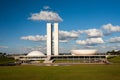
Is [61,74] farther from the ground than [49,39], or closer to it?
closer to it

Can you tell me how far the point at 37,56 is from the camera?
355 ft

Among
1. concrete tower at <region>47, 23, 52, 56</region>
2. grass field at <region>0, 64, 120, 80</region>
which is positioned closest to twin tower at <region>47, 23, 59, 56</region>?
concrete tower at <region>47, 23, 52, 56</region>

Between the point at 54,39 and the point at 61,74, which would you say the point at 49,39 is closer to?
the point at 54,39

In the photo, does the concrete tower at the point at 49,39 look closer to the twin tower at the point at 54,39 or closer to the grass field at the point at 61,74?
the twin tower at the point at 54,39

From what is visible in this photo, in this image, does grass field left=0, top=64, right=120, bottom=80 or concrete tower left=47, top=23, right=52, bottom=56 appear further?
concrete tower left=47, top=23, right=52, bottom=56

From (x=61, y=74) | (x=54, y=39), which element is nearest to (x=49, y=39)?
(x=54, y=39)

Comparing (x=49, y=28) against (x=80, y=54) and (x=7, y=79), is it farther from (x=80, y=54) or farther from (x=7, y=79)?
(x=7, y=79)

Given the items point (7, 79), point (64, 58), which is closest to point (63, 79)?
point (7, 79)

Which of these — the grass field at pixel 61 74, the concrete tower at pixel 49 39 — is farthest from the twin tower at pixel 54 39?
the grass field at pixel 61 74

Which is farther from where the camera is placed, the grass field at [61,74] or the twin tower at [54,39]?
the twin tower at [54,39]

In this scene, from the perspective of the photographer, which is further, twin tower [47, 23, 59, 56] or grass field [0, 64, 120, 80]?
twin tower [47, 23, 59, 56]

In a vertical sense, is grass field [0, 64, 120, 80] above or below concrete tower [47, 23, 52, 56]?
below

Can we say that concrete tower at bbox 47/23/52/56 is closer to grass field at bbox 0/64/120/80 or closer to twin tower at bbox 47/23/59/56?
twin tower at bbox 47/23/59/56

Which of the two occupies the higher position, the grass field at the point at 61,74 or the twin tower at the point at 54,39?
the twin tower at the point at 54,39
